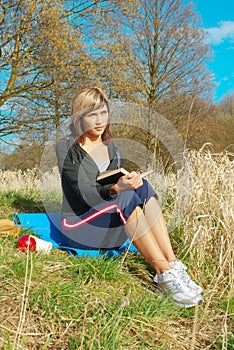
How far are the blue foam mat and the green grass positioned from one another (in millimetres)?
227

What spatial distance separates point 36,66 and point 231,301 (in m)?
5.76

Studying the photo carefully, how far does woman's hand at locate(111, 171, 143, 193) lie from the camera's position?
2100 millimetres

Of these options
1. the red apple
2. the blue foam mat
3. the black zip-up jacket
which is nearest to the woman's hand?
the black zip-up jacket

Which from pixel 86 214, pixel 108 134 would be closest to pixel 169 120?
pixel 108 134

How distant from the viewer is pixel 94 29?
6.78 metres

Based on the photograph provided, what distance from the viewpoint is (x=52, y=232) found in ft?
9.05

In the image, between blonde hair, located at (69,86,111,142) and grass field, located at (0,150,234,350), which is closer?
grass field, located at (0,150,234,350)

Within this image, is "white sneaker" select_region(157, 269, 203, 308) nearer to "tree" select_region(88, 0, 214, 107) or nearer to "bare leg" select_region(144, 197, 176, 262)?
"bare leg" select_region(144, 197, 176, 262)

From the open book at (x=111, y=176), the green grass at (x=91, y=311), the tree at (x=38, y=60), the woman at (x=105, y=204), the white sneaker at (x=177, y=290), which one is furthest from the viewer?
the tree at (x=38, y=60)

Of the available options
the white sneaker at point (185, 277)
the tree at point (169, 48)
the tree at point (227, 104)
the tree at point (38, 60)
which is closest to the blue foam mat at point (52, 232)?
the white sneaker at point (185, 277)

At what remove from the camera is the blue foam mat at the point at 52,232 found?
7.73 feet

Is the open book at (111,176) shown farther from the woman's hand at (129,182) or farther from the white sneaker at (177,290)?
the white sneaker at (177,290)

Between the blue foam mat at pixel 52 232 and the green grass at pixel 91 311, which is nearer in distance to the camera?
the green grass at pixel 91 311

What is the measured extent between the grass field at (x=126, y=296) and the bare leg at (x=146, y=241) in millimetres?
163
